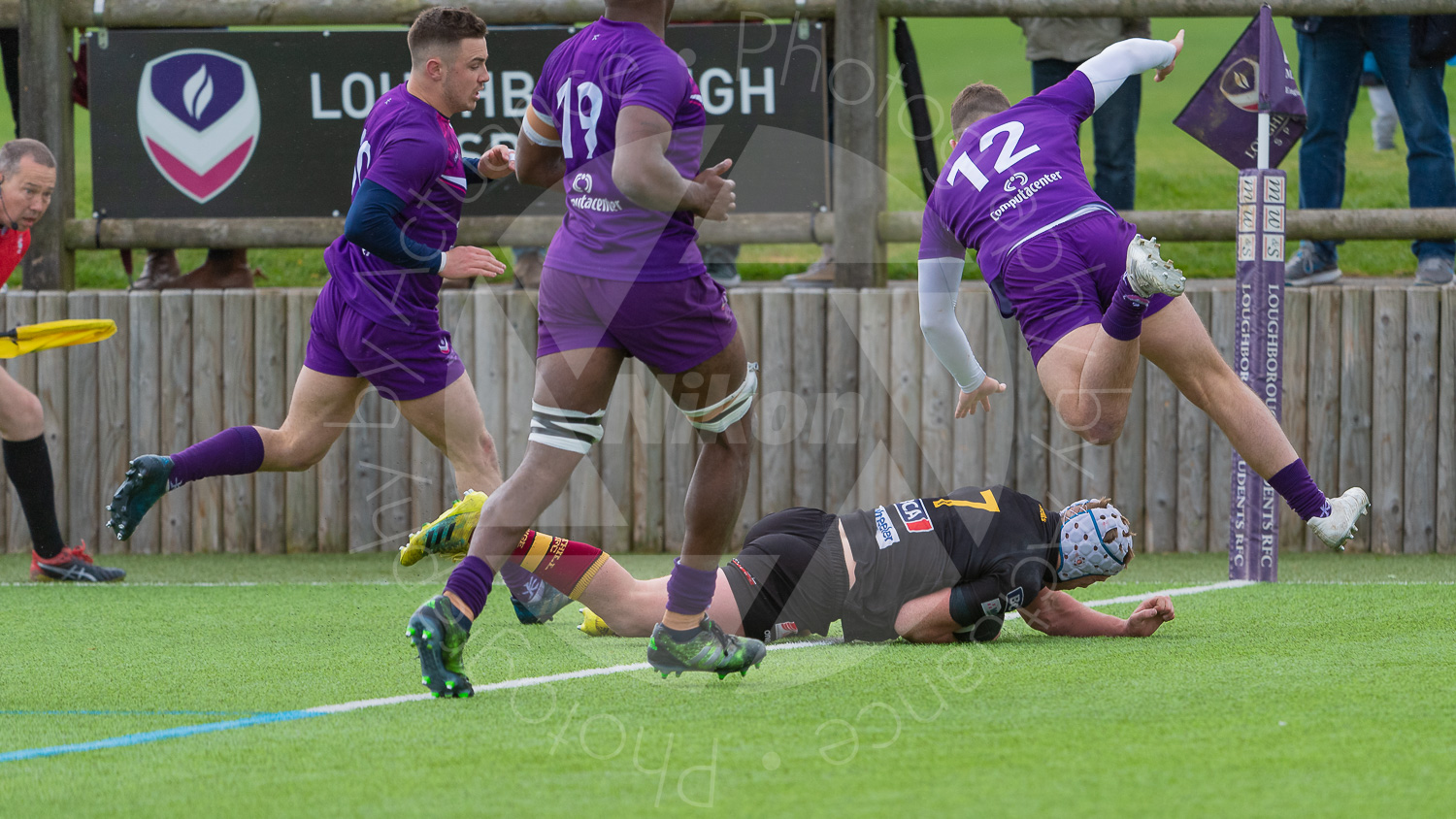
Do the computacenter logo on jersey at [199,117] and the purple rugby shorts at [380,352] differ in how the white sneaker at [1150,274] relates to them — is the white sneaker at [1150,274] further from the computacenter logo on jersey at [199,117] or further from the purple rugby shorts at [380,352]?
the computacenter logo on jersey at [199,117]

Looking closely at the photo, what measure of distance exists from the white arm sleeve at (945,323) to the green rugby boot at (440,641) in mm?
2433

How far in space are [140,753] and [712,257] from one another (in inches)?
231

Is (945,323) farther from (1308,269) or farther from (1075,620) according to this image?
(1308,269)

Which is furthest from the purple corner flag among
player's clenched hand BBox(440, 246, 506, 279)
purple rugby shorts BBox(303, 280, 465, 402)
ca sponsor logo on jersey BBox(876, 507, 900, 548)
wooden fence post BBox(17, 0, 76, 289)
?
wooden fence post BBox(17, 0, 76, 289)

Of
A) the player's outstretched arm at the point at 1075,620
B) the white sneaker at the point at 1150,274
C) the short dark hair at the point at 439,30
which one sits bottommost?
the player's outstretched arm at the point at 1075,620

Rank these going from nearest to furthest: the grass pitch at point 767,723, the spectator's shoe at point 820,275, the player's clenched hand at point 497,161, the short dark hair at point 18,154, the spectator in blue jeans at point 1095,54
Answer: the grass pitch at point 767,723 < the player's clenched hand at point 497,161 < the short dark hair at point 18,154 < the spectator in blue jeans at point 1095,54 < the spectator's shoe at point 820,275

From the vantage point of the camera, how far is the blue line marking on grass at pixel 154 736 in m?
3.28

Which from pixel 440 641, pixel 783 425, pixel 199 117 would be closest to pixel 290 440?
pixel 440 641

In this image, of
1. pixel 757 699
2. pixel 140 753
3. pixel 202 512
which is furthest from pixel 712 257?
pixel 140 753

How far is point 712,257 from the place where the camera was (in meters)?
8.75

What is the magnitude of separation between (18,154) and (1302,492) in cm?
534

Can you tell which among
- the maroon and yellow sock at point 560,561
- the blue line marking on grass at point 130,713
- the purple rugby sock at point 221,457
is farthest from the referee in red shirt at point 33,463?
the maroon and yellow sock at point 560,561

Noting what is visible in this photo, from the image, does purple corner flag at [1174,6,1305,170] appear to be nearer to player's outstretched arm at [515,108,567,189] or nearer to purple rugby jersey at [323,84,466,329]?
purple rugby jersey at [323,84,466,329]

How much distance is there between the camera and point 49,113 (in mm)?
8422
